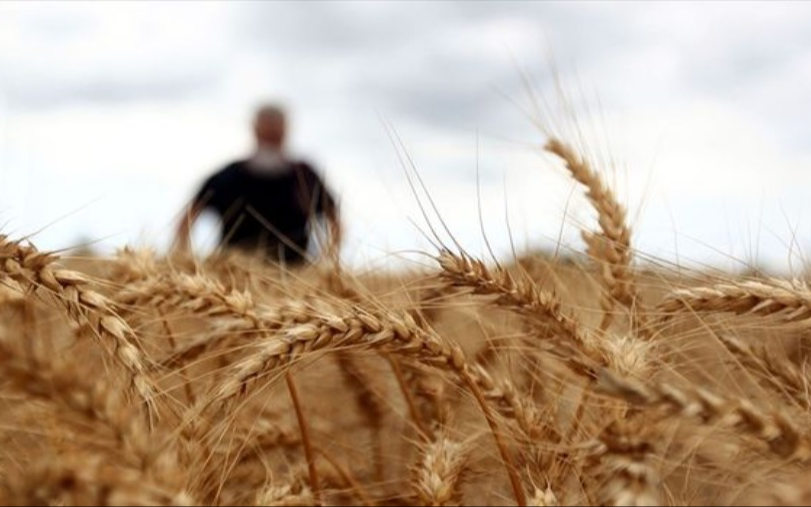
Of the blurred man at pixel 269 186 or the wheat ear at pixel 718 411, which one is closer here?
the wheat ear at pixel 718 411

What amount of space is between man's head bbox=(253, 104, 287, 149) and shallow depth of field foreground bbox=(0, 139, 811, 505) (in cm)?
310

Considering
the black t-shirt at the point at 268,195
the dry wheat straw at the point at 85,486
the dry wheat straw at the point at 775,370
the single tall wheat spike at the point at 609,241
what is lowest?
the black t-shirt at the point at 268,195

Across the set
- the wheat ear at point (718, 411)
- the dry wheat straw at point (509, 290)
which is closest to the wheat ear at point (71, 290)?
the dry wheat straw at point (509, 290)

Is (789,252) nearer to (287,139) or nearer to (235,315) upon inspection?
(235,315)

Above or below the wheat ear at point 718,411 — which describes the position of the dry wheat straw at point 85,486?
above

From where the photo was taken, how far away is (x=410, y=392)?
245 centimetres

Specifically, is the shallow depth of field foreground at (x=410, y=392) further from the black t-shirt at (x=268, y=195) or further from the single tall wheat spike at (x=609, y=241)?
the black t-shirt at (x=268, y=195)

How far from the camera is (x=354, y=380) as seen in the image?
2.90 meters

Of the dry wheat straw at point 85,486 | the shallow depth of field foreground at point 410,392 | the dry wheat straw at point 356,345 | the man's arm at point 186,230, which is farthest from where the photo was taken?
the man's arm at point 186,230

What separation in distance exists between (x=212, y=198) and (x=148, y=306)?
160 inches

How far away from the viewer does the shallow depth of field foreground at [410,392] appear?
3.83ft

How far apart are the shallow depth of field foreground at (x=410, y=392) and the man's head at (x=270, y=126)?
3102 mm

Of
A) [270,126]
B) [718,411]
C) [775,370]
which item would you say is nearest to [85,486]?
[718,411]

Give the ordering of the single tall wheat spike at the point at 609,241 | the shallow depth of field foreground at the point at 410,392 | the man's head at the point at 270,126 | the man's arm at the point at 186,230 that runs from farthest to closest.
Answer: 1. the man's head at the point at 270,126
2. the man's arm at the point at 186,230
3. the single tall wheat spike at the point at 609,241
4. the shallow depth of field foreground at the point at 410,392
